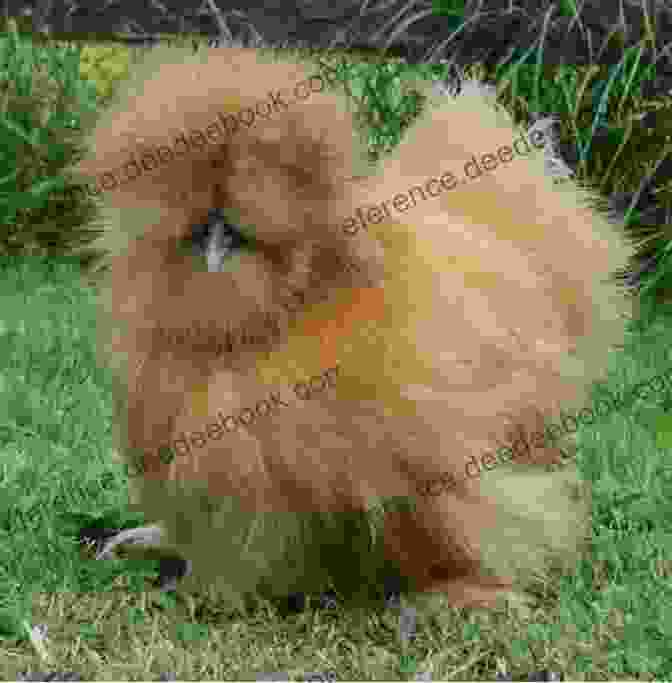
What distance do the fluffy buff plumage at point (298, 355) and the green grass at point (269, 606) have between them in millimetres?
136

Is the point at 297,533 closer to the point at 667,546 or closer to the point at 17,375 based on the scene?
the point at 667,546

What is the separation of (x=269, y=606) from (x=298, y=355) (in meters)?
0.66

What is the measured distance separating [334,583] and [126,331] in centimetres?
61

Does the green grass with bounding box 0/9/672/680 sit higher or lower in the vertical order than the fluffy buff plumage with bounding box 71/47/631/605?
lower

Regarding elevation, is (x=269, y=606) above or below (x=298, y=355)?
below

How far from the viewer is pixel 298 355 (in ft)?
6.85

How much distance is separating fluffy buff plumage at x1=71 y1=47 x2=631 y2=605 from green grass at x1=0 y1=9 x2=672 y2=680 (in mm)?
136

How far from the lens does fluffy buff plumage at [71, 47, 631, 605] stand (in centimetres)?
202

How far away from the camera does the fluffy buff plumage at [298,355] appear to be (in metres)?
2.02

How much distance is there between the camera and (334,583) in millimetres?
2338

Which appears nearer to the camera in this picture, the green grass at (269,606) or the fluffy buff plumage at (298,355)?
the fluffy buff plumage at (298,355)

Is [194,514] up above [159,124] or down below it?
below

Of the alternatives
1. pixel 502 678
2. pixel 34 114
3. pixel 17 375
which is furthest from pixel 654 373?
pixel 34 114

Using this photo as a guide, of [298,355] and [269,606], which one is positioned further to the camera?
[269,606]
